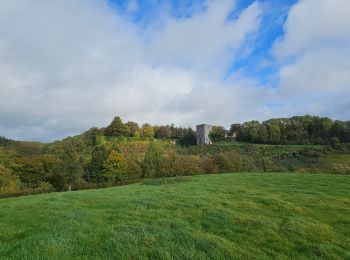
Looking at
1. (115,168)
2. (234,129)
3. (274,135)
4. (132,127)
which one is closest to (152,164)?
(115,168)

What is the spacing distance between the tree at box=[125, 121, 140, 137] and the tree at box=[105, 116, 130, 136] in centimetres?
463

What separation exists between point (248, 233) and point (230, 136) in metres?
140

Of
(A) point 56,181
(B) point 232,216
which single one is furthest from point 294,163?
(B) point 232,216

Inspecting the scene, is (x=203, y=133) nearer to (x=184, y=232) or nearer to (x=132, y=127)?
(x=132, y=127)

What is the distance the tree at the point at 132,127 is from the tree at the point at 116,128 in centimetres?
463

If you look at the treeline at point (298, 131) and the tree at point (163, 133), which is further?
the tree at point (163, 133)

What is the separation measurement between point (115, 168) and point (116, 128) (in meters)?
64.7

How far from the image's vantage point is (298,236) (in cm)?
969

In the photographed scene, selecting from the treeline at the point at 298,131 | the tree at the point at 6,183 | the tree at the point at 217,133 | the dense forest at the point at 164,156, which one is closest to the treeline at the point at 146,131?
the dense forest at the point at 164,156

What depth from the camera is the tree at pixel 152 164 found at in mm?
66750

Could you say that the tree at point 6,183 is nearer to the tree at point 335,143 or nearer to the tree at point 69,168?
the tree at point 69,168

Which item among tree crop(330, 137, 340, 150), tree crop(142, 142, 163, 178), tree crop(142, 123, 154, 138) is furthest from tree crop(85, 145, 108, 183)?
tree crop(142, 123, 154, 138)

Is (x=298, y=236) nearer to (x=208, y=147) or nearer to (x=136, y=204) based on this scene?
(x=136, y=204)

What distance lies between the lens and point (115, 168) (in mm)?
65750
